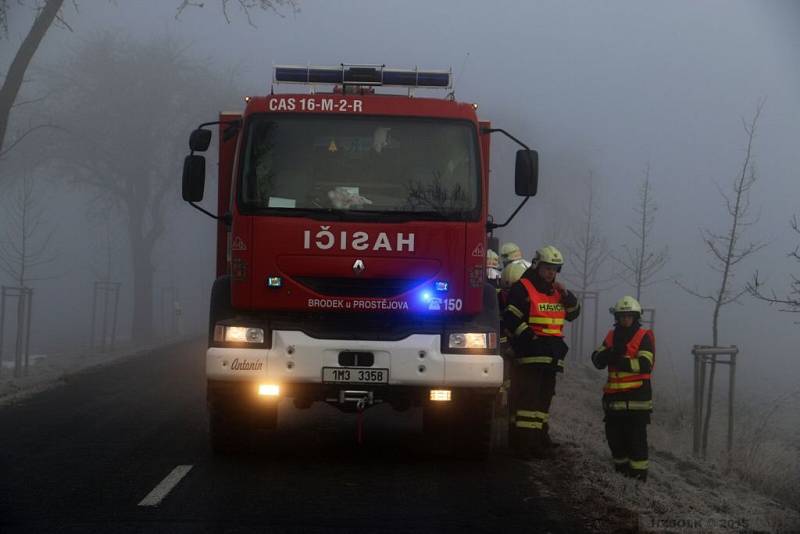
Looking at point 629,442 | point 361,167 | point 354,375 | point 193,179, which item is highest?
point 361,167

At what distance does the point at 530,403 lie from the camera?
1015 cm

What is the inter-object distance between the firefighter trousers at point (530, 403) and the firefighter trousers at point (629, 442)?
70cm

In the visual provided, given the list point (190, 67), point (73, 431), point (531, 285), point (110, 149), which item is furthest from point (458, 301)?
point (190, 67)

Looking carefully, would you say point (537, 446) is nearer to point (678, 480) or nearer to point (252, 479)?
point (678, 480)

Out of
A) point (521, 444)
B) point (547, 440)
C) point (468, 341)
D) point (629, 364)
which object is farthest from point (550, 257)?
point (547, 440)

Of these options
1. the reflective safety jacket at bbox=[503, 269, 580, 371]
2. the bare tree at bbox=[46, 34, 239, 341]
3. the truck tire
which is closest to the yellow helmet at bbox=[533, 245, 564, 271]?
the reflective safety jacket at bbox=[503, 269, 580, 371]

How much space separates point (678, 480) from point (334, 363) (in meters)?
3.44

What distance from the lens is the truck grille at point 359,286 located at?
9.16 m

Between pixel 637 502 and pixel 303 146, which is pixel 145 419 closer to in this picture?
pixel 303 146

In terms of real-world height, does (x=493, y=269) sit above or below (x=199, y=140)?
below

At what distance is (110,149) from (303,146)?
26.7 metres

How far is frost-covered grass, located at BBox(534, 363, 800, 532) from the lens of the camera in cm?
766

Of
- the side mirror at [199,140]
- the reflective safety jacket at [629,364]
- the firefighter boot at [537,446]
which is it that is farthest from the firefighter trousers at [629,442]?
the side mirror at [199,140]

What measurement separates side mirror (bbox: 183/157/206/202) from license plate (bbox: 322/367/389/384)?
2.02m
